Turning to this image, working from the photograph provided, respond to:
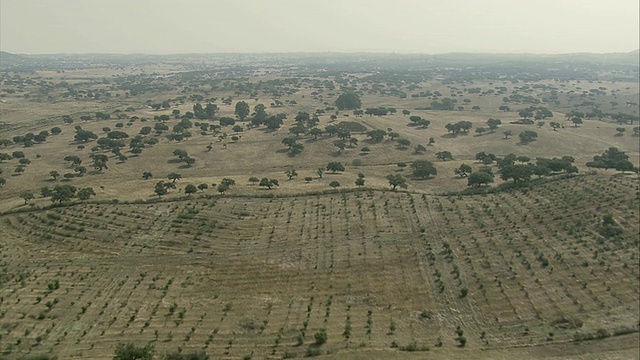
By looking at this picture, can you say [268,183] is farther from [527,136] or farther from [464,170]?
[527,136]

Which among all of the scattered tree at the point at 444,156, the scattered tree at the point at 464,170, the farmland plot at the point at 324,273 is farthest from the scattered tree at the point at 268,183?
the scattered tree at the point at 444,156

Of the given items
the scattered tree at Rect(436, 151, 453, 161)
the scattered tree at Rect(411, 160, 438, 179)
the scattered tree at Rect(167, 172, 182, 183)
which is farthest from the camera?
the scattered tree at Rect(436, 151, 453, 161)

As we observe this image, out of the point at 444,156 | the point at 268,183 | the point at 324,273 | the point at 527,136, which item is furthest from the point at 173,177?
the point at 527,136

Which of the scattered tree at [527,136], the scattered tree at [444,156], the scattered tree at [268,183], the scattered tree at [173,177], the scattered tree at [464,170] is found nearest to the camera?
the scattered tree at [268,183]

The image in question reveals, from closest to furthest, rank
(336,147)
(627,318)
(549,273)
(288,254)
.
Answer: (627,318) < (549,273) < (288,254) < (336,147)

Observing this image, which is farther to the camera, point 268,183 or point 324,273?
point 268,183

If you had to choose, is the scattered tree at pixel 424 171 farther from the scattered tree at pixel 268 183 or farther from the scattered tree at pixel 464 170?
→ the scattered tree at pixel 268 183

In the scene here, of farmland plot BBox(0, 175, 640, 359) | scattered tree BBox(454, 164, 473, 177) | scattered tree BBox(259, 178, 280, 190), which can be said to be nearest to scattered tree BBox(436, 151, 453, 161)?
scattered tree BBox(454, 164, 473, 177)

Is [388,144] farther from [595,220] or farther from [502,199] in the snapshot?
[595,220]

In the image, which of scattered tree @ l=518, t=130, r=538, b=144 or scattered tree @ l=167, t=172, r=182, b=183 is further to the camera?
scattered tree @ l=518, t=130, r=538, b=144

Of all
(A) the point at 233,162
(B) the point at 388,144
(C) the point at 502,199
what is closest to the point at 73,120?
(A) the point at 233,162

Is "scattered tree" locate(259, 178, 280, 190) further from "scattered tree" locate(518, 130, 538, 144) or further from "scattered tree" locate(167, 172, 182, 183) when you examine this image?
"scattered tree" locate(518, 130, 538, 144)
